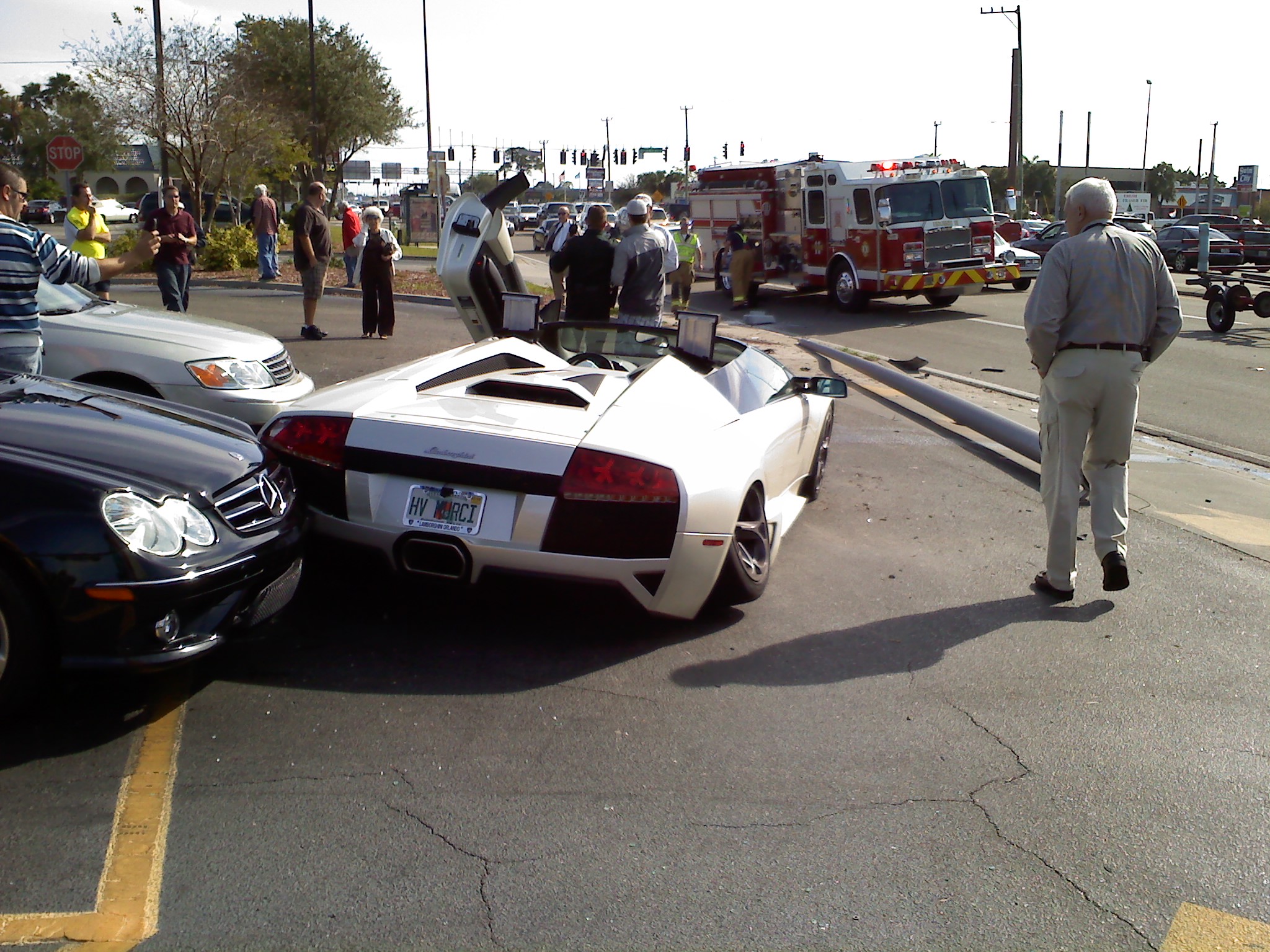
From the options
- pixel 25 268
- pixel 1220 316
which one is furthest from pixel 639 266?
pixel 1220 316

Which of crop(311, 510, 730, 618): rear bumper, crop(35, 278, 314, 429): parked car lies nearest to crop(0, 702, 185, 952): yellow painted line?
crop(311, 510, 730, 618): rear bumper

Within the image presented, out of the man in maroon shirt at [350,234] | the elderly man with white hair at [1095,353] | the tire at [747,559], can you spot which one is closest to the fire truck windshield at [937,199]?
the man in maroon shirt at [350,234]

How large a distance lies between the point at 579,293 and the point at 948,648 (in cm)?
585

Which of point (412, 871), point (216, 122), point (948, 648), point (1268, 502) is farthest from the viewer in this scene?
point (216, 122)

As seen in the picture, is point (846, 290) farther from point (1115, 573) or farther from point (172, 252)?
point (1115, 573)

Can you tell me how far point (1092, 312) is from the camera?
17.1 ft

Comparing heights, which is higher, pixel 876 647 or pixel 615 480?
pixel 615 480

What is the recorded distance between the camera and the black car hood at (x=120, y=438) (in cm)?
382

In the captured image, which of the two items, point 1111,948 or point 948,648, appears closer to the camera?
point 1111,948

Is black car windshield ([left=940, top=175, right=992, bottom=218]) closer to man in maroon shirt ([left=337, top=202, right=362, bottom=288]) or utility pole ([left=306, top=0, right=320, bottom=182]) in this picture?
man in maroon shirt ([left=337, top=202, right=362, bottom=288])

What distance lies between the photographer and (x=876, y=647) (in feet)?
15.9

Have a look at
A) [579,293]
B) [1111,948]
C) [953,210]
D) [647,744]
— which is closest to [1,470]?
[647,744]

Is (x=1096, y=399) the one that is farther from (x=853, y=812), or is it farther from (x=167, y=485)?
(x=167, y=485)

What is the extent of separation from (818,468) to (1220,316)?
44.2 feet
